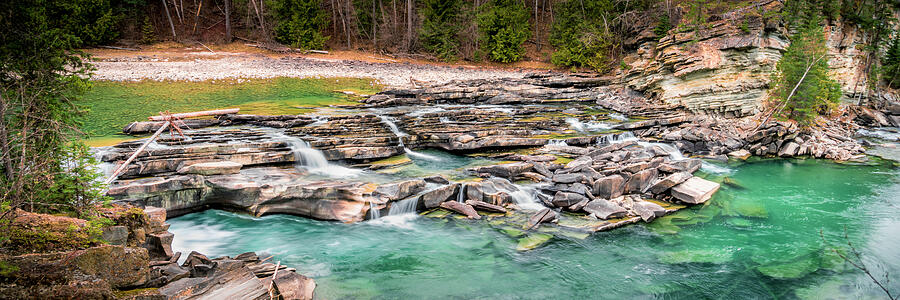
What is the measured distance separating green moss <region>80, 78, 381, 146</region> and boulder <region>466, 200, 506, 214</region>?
9882 mm

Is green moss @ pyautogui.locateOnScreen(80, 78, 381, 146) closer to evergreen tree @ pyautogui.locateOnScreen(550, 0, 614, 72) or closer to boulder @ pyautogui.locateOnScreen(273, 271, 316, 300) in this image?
boulder @ pyautogui.locateOnScreen(273, 271, 316, 300)

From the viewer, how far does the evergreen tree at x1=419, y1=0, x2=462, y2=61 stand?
1577 inches

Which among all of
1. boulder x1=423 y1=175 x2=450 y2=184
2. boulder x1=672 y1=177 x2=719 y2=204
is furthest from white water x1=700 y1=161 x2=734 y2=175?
boulder x1=423 y1=175 x2=450 y2=184

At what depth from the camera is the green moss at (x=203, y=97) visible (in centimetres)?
1579

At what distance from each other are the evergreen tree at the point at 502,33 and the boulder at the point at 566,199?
3061cm

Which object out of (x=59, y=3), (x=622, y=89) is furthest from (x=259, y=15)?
(x=622, y=89)

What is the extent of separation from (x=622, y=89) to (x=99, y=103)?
2569 centimetres

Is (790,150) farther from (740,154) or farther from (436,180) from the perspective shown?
(436,180)

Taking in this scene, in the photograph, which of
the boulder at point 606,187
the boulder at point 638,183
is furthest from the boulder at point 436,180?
the boulder at point 638,183

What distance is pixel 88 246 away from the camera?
459 cm

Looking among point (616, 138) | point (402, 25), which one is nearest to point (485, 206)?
point (616, 138)

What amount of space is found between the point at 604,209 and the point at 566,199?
2.75 ft

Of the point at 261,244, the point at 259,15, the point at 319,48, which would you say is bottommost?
the point at 261,244

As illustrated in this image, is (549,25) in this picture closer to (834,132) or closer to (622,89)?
(622,89)
